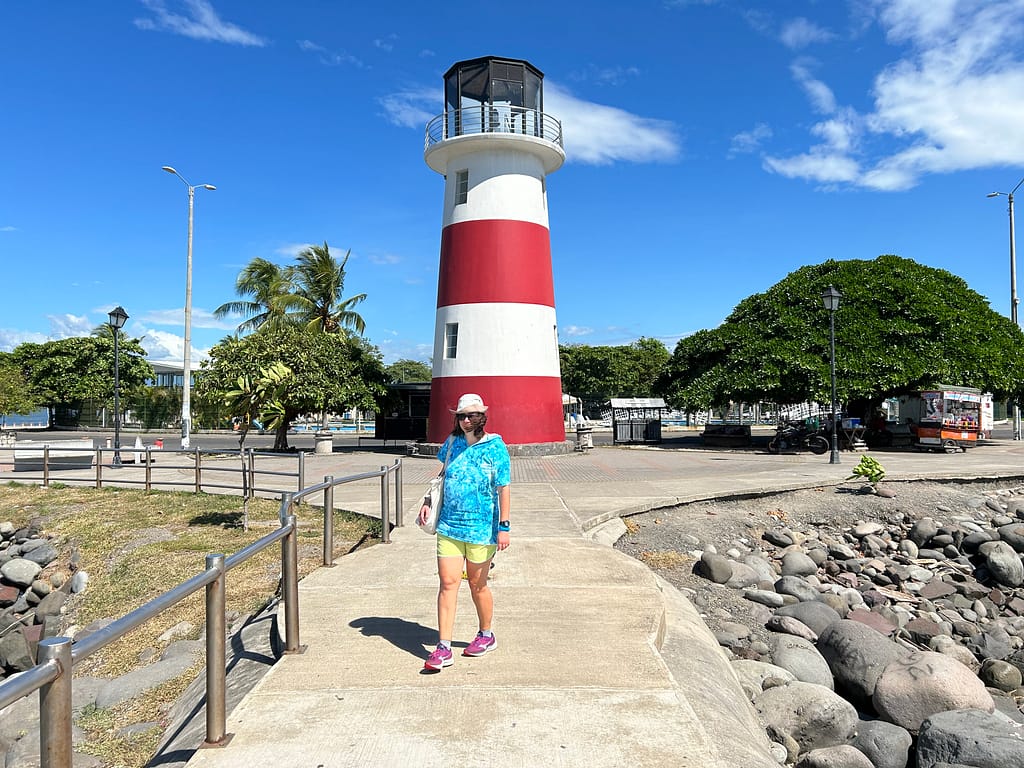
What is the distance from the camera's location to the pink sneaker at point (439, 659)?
14.1ft

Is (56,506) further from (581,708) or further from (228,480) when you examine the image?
(581,708)

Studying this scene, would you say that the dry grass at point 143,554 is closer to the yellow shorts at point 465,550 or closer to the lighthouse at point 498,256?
the yellow shorts at point 465,550

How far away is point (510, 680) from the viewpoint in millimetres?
4176

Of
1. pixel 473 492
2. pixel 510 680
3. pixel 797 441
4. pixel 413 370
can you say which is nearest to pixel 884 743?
pixel 510 680

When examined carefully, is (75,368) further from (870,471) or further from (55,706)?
(55,706)

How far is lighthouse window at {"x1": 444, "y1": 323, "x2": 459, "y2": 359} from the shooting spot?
22938mm

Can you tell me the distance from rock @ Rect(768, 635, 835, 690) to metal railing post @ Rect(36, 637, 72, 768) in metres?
5.17

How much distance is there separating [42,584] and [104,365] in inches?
1794

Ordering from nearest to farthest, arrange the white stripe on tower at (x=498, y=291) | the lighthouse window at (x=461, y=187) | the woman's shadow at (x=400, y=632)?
the woman's shadow at (x=400, y=632) → the white stripe on tower at (x=498, y=291) → the lighthouse window at (x=461, y=187)

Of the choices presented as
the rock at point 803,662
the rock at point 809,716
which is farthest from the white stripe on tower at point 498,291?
the rock at point 809,716

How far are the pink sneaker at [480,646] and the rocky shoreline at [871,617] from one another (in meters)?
1.89

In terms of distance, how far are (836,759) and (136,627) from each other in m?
3.96

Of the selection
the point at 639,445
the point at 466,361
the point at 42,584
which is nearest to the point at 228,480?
the point at 42,584

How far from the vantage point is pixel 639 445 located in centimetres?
2966
